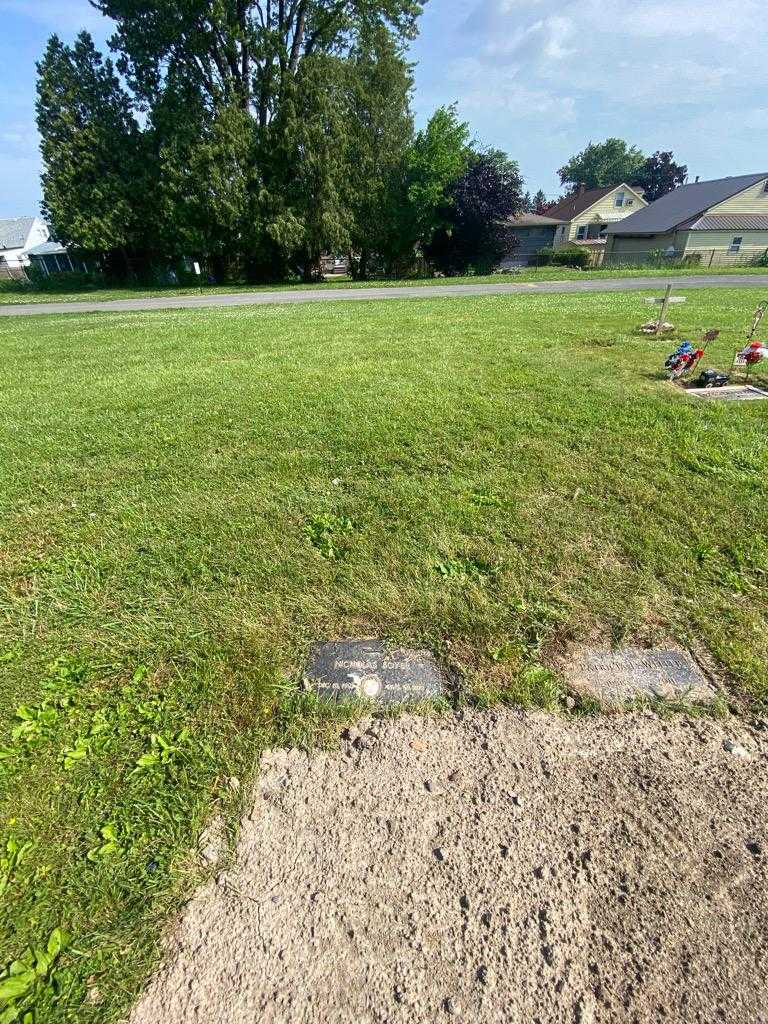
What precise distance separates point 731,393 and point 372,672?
5.18 m

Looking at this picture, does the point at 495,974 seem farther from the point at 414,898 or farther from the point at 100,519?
the point at 100,519

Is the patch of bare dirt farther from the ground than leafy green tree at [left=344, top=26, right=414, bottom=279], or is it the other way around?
leafy green tree at [left=344, top=26, right=414, bottom=279]

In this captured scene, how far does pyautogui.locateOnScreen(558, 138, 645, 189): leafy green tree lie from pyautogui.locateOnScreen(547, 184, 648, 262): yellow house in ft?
139

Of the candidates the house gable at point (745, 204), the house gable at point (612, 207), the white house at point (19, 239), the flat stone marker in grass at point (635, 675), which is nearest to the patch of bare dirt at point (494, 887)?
the flat stone marker in grass at point (635, 675)

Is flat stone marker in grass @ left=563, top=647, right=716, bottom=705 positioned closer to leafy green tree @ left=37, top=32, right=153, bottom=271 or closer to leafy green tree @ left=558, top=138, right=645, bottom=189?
leafy green tree @ left=37, top=32, right=153, bottom=271

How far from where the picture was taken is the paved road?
610 inches

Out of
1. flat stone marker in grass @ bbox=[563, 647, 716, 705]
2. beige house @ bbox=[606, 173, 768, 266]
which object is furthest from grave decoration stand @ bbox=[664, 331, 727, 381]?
beige house @ bbox=[606, 173, 768, 266]

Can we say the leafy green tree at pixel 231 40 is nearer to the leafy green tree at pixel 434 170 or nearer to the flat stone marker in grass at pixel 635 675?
the leafy green tree at pixel 434 170

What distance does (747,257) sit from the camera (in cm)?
3256

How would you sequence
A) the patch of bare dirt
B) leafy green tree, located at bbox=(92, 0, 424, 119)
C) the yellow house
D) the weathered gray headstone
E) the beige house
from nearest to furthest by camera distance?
1. the patch of bare dirt
2. the weathered gray headstone
3. leafy green tree, located at bbox=(92, 0, 424, 119)
4. the beige house
5. the yellow house

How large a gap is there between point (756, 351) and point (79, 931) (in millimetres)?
6375

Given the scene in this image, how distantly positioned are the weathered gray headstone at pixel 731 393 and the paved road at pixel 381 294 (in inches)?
445

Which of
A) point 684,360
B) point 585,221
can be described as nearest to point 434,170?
point 684,360

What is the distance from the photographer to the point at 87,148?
2241cm
